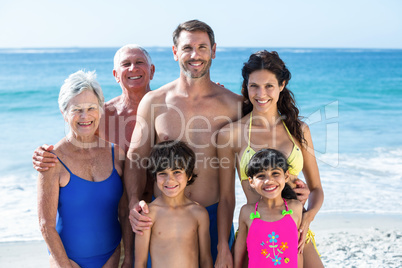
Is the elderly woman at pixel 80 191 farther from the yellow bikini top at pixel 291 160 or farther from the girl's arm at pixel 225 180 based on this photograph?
the yellow bikini top at pixel 291 160

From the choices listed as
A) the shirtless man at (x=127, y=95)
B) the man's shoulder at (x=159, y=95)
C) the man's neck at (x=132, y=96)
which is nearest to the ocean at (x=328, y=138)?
the shirtless man at (x=127, y=95)

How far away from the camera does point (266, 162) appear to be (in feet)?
→ 10.2

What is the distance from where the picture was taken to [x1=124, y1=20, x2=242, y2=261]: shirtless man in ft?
11.5

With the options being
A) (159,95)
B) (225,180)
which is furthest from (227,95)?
(225,180)

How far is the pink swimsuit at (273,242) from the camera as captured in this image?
3.03m

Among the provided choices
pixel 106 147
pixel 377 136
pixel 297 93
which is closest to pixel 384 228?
pixel 106 147

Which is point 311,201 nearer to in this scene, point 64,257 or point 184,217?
point 184,217

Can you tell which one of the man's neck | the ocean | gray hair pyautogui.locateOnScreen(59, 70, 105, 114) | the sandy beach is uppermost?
gray hair pyautogui.locateOnScreen(59, 70, 105, 114)

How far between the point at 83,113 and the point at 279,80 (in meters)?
1.48

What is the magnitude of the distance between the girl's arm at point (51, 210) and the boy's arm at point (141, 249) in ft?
1.54

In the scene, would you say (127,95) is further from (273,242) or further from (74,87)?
(273,242)

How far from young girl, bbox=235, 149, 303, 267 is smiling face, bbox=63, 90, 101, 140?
117 centimetres

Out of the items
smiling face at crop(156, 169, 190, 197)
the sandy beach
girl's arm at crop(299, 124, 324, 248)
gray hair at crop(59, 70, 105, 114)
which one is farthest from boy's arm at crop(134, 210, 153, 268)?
the sandy beach

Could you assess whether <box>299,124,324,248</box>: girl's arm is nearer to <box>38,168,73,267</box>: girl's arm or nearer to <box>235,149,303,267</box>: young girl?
<box>235,149,303,267</box>: young girl
